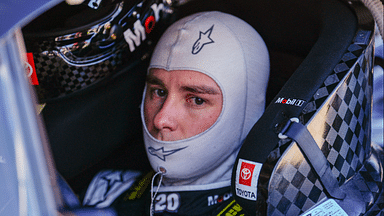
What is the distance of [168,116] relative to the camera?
1174 millimetres

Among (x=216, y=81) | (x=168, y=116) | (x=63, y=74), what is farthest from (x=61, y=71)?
(x=216, y=81)

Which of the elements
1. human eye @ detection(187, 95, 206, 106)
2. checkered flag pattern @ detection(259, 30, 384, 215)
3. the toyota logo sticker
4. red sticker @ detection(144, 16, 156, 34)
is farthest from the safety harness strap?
red sticker @ detection(144, 16, 156, 34)

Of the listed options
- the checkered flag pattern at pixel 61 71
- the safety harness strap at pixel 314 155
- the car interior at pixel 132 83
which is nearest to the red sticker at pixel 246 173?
the safety harness strap at pixel 314 155

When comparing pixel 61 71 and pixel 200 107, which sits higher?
pixel 61 71

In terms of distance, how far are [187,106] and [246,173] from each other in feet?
1.18

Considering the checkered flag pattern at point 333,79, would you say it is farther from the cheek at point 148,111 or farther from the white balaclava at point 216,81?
the cheek at point 148,111

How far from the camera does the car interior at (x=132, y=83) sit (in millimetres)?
1184

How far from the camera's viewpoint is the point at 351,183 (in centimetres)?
109

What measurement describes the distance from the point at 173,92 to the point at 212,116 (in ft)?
0.50

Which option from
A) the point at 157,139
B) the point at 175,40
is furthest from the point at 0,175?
the point at 175,40

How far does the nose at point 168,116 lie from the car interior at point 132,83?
0.33m

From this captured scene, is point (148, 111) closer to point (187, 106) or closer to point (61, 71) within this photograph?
point (187, 106)

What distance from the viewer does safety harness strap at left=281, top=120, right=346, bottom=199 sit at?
35.7 inches

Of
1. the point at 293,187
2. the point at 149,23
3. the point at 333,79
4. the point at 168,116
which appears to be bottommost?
the point at 293,187
